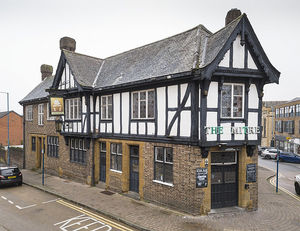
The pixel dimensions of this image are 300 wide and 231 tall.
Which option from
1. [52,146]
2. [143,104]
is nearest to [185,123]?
[143,104]

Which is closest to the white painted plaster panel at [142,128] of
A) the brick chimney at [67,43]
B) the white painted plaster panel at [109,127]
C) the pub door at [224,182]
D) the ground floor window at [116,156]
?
the ground floor window at [116,156]

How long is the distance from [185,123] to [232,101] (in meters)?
2.43

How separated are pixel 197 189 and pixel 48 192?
10012 millimetres

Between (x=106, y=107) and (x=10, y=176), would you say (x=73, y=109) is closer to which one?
(x=106, y=107)

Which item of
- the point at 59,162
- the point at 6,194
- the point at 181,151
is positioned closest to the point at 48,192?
the point at 6,194

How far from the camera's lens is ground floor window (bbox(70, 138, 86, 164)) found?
16.2 metres

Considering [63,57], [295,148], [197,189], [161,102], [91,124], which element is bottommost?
[295,148]

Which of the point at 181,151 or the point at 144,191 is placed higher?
the point at 181,151

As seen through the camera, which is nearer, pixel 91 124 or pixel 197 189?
pixel 197 189

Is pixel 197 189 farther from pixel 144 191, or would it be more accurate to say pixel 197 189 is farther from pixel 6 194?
pixel 6 194

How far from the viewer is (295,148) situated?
39.3m

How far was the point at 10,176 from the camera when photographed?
52.0 feet

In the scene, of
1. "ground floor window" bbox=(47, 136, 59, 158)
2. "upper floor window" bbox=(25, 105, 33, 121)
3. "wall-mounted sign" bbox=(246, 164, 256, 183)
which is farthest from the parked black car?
"wall-mounted sign" bbox=(246, 164, 256, 183)

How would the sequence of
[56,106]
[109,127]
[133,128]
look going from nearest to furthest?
1. [133,128]
2. [109,127]
3. [56,106]
